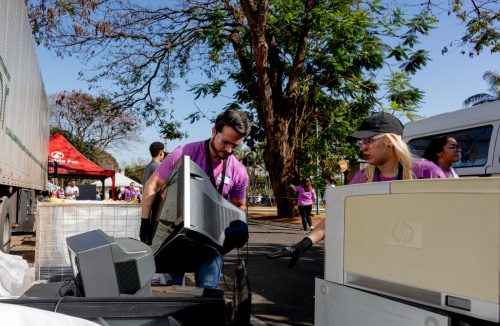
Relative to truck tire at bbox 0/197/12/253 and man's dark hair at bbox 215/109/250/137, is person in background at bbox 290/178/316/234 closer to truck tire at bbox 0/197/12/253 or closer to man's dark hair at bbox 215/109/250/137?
truck tire at bbox 0/197/12/253

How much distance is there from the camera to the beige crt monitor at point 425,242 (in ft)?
3.94

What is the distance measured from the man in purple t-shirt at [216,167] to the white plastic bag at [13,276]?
87 cm

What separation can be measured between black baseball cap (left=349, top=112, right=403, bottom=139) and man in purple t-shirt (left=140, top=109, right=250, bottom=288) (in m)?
0.71

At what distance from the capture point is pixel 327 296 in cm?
180

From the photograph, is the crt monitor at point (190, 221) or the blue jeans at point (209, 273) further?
the blue jeans at point (209, 273)

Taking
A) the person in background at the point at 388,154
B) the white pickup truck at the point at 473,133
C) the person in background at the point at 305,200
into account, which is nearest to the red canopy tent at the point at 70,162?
the person in background at the point at 305,200

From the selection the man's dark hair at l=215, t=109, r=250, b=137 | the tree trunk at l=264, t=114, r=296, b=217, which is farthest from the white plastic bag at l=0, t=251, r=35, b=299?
the tree trunk at l=264, t=114, r=296, b=217

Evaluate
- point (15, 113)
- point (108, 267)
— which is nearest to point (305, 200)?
point (15, 113)

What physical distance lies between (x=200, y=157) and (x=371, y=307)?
1876 mm

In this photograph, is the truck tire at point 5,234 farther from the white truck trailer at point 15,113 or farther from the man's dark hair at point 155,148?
the man's dark hair at point 155,148

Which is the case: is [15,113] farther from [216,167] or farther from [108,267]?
[108,267]

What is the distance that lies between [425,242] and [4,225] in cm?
769

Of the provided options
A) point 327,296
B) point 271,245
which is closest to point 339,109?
point 271,245

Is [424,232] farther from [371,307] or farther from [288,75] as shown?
[288,75]
